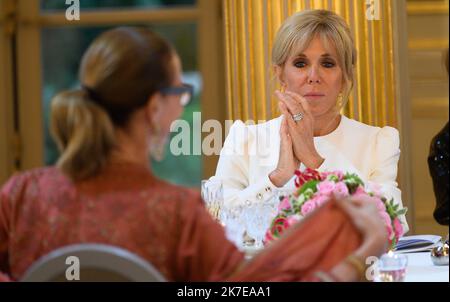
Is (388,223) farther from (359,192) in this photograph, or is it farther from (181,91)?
(181,91)

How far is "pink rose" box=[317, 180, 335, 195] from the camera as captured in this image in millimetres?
2002

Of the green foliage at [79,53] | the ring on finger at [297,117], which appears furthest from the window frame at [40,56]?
the ring on finger at [297,117]

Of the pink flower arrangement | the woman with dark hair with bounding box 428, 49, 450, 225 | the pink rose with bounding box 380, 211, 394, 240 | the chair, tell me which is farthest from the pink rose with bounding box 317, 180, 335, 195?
the chair

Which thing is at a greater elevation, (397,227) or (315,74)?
(315,74)

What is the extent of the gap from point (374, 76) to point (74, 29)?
5.44 ft

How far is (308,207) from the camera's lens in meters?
1.99

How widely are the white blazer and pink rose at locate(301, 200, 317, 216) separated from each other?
0.79 m

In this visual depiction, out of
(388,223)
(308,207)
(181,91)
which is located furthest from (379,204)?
(181,91)

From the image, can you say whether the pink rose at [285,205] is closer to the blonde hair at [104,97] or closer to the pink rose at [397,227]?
the pink rose at [397,227]

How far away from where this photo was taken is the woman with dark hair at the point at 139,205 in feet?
4.77

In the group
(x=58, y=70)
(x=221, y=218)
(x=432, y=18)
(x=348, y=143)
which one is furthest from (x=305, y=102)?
(x=58, y=70)

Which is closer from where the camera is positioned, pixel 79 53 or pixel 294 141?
pixel 294 141

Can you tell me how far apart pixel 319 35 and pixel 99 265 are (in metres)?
1.62
